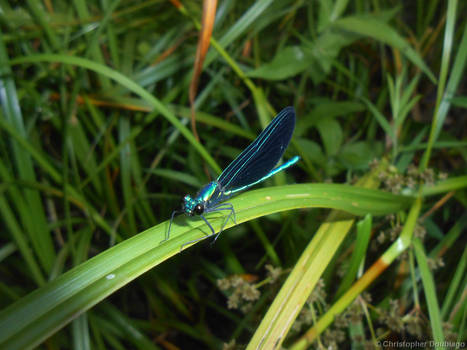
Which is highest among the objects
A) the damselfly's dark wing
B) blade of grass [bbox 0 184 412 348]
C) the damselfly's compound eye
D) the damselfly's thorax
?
the damselfly's dark wing

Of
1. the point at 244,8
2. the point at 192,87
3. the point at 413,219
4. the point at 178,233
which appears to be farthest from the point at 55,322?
the point at 244,8

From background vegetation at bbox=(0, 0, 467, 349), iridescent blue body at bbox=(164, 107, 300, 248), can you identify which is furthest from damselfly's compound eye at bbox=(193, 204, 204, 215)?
background vegetation at bbox=(0, 0, 467, 349)

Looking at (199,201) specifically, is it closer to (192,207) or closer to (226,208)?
(192,207)

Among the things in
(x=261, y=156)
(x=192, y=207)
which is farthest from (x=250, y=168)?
(x=192, y=207)

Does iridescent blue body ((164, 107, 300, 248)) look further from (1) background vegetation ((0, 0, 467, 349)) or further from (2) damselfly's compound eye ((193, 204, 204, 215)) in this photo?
(1) background vegetation ((0, 0, 467, 349))

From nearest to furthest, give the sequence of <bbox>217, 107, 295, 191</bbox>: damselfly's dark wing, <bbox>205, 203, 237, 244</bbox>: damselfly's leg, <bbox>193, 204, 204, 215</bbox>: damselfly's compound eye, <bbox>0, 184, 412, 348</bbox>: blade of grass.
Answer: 1. <bbox>0, 184, 412, 348</bbox>: blade of grass
2. <bbox>205, 203, 237, 244</bbox>: damselfly's leg
3. <bbox>193, 204, 204, 215</bbox>: damselfly's compound eye
4. <bbox>217, 107, 295, 191</bbox>: damselfly's dark wing

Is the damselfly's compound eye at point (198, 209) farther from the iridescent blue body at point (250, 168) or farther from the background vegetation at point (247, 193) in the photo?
the background vegetation at point (247, 193)

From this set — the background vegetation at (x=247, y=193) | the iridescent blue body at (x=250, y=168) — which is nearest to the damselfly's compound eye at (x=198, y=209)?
the iridescent blue body at (x=250, y=168)

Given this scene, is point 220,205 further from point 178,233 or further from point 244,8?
point 244,8
